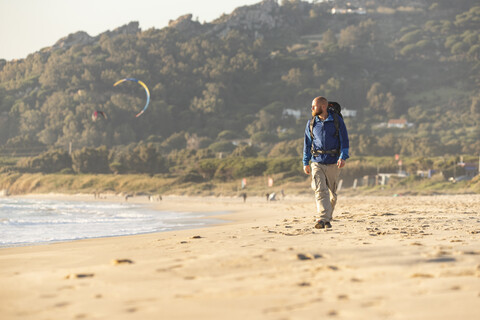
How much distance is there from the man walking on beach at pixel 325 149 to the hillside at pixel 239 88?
213 feet

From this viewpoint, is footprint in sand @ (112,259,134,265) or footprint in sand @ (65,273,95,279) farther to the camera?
footprint in sand @ (112,259,134,265)

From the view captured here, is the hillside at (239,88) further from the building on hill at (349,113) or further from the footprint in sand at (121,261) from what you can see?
the footprint in sand at (121,261)

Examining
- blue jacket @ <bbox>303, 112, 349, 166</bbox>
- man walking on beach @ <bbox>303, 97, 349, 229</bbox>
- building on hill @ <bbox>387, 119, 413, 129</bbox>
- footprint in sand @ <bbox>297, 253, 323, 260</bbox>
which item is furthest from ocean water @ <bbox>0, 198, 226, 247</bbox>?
building on hill @ <bbox>387, 119, 413, 129</bbox>

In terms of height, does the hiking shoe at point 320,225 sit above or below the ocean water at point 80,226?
above

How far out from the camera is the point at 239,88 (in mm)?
144750

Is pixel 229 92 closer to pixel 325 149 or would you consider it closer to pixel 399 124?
pixel 399 124

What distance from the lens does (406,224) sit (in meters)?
8.70

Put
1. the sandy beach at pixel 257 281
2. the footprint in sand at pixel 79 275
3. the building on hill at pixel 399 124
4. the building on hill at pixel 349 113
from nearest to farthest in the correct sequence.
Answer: the sandy beach at pixel 257 281, the footprint in sand at pixel 79 275, the building on hill at pixel 399 124, the building on hill at pixel 349 113

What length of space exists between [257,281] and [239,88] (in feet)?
464

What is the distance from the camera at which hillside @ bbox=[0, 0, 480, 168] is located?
10450 cm

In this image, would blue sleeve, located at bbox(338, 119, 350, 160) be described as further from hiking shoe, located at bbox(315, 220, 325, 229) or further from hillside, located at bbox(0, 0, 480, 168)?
hillside, located at bbox(0, 0, 480, 168)

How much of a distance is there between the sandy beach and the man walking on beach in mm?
1630

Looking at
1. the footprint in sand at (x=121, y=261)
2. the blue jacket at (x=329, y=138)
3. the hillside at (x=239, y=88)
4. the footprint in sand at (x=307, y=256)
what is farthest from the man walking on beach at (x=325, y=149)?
the hillside at (x=239, y=88)

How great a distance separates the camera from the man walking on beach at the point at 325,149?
795 cm
